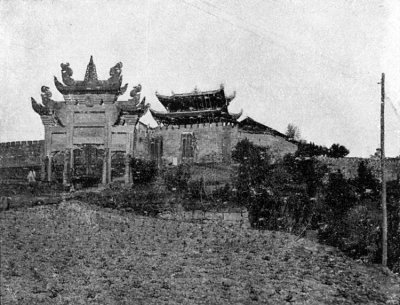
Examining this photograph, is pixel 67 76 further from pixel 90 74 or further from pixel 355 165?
pixel 355 165

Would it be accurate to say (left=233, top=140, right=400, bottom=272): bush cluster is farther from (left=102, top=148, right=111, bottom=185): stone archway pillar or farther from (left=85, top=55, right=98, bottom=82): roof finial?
(left=85, top=55, right=98, bottom=82): roof finial

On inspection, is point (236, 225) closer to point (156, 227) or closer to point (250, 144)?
point (156, 227)


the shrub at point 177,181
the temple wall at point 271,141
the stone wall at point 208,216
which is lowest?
the stone wall at point 208,216

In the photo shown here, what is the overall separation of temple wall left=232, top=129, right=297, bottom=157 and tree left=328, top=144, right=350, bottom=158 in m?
1.84

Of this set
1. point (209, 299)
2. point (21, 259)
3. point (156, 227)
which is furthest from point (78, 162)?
point (209, 299)

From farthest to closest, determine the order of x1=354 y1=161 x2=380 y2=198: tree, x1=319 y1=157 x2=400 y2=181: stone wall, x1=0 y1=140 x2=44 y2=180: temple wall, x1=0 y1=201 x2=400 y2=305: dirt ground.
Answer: x1=0 y1=140 x2=44 y2=180: temple wall, x1=319 y1=157 x2=400 y2=181: stone wall, x1=354 y1=161 x2=380 y2=198: tree, x1=0 y1=201 x2=400 y2=305: dirt ground

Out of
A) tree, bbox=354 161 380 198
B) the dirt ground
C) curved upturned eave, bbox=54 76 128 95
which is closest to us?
the dirt ground

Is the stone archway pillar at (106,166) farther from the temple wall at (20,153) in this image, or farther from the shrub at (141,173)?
the temple wall at (20,153)

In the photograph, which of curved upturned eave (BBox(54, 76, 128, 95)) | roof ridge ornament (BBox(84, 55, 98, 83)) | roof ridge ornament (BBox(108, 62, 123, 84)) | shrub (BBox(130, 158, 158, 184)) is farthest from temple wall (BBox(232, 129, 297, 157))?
roof ridge ornament (BBox(84, 55, 98, 83))

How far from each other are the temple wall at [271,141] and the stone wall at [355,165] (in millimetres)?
3375

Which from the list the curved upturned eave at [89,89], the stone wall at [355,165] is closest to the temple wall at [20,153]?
the curved upturned eave at [89,89]

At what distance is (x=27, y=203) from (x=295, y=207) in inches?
293

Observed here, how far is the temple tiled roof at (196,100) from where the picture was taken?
25.2 m

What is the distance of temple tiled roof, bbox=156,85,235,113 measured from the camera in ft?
82.8
